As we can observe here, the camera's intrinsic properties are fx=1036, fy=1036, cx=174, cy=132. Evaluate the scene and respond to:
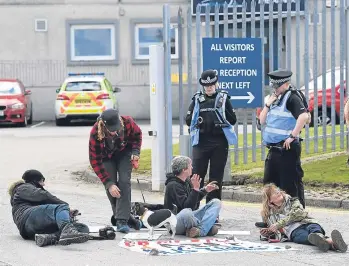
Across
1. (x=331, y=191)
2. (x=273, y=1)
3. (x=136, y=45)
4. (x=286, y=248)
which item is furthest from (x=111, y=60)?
(x=286, y=248)

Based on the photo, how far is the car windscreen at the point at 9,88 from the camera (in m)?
31.2

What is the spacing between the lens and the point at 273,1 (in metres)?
16.4

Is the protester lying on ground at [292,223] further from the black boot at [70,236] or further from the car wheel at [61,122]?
the car wheel at [61,122]

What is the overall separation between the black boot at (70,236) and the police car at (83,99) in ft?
66.0

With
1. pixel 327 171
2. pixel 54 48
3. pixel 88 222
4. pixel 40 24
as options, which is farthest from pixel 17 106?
pixel 88 222

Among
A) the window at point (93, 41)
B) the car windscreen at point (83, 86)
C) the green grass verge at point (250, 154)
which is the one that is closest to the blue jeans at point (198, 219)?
the green grass verge at point (250, 154)

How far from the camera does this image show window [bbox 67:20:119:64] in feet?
115

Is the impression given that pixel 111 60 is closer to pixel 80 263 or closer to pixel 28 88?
pixel 28 88

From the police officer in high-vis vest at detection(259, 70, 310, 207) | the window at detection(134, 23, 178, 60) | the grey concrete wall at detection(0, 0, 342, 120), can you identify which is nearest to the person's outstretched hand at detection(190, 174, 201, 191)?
the police officer in high-vis vest at detection(259, 70, 310, 207)

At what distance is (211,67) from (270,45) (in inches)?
54.5

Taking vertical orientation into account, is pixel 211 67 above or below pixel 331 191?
above

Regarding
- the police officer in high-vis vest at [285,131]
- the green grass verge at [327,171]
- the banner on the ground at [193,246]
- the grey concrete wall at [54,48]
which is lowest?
the banner on the ground at [193,246]

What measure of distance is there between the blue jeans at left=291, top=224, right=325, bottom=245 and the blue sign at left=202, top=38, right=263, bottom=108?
4.81 m

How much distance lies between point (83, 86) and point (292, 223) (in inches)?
829
